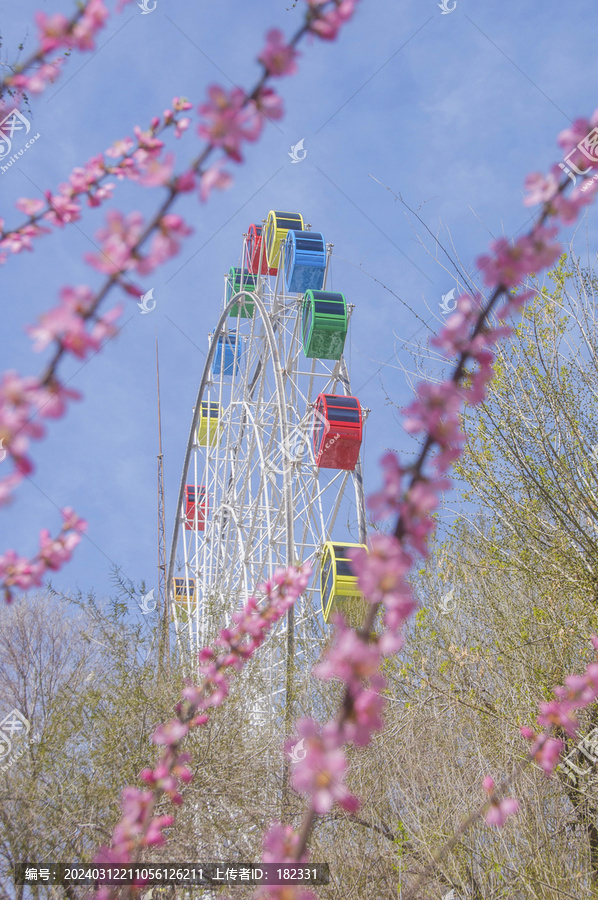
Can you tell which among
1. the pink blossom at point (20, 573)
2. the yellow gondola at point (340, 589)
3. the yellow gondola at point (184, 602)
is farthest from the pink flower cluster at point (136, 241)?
the yellow gondola at point (340, 589)

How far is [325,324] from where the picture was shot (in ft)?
57.1

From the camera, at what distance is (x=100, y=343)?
4.40 ft

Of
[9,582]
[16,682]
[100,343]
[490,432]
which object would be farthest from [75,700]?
[16,682]

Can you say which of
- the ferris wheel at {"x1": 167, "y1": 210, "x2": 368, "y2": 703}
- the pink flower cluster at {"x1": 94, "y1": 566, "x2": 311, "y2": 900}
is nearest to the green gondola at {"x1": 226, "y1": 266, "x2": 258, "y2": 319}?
the ferris wheel at {"x1": 167, "y1": 210, "x2": 368, "y2": 703}

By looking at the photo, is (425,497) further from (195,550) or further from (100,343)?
(195,550)

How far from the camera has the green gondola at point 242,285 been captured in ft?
72.7

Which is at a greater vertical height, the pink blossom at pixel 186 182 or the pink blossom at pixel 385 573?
the pink blossom at pixel 186 182

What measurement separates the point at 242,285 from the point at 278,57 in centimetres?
2167

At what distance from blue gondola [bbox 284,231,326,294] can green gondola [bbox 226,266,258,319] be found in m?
3.16

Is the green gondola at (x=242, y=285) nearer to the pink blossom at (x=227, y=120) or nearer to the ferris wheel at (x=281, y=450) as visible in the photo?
the ferris wheel at (x=281, y=450)

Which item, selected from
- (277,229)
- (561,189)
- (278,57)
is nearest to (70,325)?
(278,57)

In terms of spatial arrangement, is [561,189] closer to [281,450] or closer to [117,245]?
[117,245]

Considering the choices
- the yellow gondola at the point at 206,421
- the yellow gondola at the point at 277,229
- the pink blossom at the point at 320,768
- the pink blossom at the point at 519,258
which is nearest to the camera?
the pink blossom at the point at 320,768

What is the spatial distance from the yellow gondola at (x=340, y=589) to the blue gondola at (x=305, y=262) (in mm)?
6608
